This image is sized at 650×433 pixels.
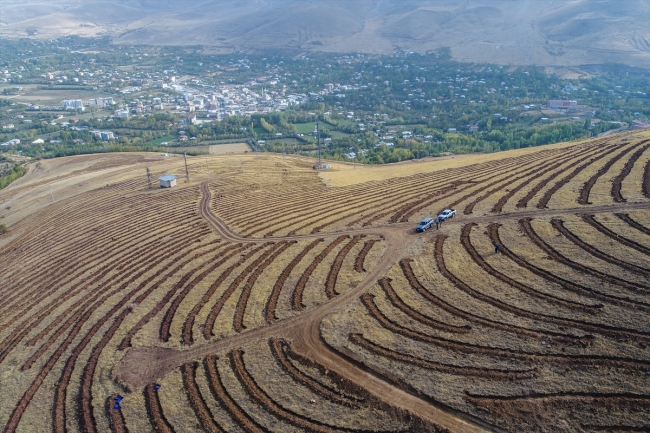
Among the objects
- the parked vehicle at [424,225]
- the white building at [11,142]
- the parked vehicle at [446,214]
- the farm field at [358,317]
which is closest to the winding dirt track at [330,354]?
the farm field at [358,317]

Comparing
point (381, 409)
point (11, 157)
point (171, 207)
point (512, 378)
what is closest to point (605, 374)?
point (512, 378)

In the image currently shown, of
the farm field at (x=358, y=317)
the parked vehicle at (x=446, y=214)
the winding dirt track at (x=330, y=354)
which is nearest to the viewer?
the winding dirt track at (x=330, y=354)

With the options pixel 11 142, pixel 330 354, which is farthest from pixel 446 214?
pixel 11 142

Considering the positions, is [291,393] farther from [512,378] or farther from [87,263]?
[87,263]

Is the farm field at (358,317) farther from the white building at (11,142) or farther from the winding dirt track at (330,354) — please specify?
the white building at (11,142)

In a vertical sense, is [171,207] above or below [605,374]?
below

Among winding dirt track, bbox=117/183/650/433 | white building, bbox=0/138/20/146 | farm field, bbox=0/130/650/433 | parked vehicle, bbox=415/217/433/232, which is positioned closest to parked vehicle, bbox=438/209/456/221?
farm field, bbox=0/130/650/433
